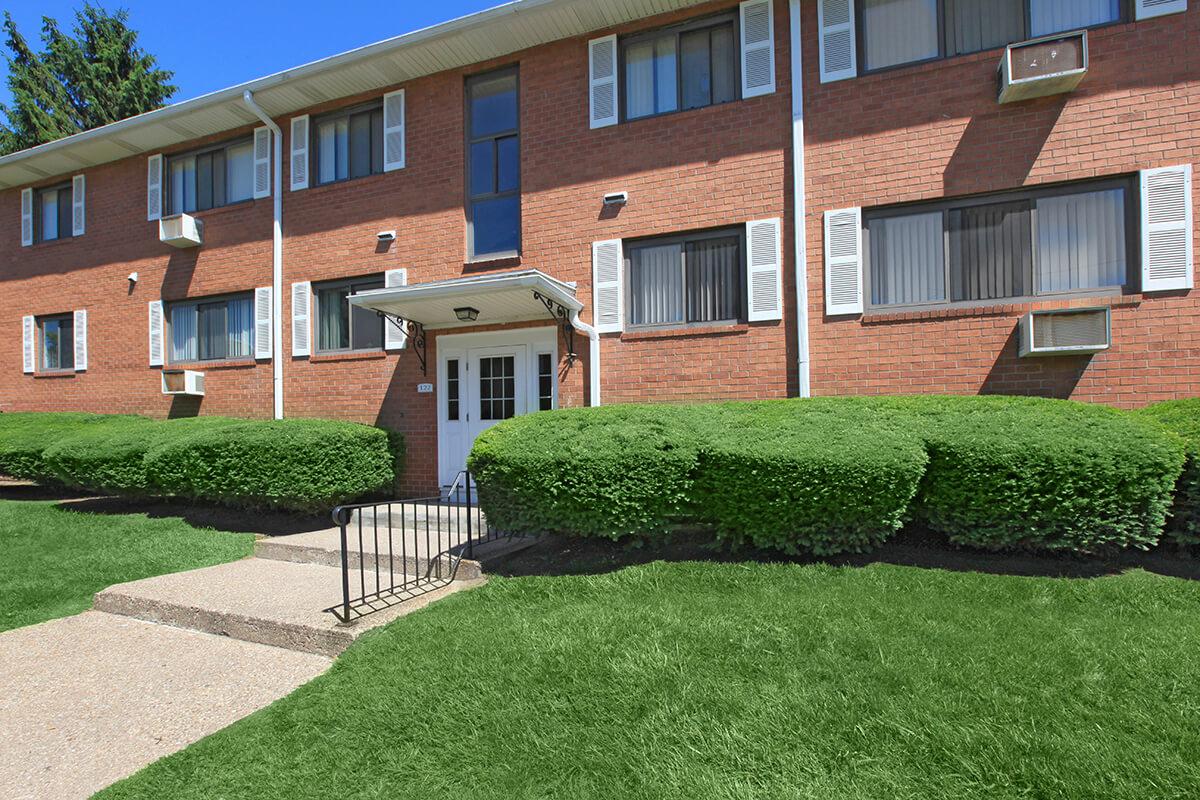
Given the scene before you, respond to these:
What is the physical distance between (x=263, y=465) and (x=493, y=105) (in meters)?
5.71

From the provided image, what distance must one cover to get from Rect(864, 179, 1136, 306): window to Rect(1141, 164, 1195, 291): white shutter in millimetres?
162

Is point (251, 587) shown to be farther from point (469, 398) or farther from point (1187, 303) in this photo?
point (1187, 303)

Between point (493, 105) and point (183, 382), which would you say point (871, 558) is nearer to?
point (493, 105)

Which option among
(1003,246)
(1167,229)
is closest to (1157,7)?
(1167,229)

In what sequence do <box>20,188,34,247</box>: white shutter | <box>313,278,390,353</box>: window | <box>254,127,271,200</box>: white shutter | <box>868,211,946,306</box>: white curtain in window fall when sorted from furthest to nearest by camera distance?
1. <box>20,188,34,247</box>: white shutter
2. <box>254,127,271,200</box>: white shutter
3. <box>313,278,390,353</box>: window
4. <box>868,211,946,306</box>: white curtain in window

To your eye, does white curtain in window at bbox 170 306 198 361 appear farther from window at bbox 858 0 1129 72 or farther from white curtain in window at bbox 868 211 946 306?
window at bbox 858 0 1129 72

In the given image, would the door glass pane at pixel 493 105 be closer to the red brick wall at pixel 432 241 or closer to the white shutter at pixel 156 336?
the red brick wall at pixel 432 241

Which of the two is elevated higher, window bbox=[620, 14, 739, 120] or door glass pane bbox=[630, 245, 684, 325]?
window bbox=[620, 14, 739, 120]

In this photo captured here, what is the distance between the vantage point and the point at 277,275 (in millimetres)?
9773

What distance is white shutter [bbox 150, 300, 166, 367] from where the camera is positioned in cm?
1078

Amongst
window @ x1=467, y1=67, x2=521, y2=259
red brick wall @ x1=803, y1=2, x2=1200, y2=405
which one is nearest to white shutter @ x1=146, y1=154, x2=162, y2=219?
window @ x1=467, y1=67, x2=521, y2=259

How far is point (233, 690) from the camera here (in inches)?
145

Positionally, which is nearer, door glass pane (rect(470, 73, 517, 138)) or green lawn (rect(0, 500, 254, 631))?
green lawn (rect(0, 500, 254, 631))

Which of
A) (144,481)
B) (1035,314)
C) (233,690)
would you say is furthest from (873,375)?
(144,481)
